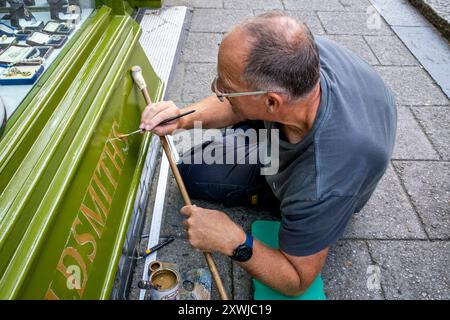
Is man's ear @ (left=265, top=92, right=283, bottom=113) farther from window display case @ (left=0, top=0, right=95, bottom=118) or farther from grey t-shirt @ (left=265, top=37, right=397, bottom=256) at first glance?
window display case @ (left=0, top=0, right=95, bottom=118)

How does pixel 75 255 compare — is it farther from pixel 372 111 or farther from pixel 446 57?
pixel 446 57

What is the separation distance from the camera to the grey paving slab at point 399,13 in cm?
511

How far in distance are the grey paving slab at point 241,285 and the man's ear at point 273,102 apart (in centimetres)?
115

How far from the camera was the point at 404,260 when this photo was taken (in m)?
2.34

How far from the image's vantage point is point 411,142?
3230 mm

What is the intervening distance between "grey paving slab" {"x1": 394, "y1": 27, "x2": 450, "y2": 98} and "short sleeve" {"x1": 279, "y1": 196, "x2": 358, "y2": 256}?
2.94m

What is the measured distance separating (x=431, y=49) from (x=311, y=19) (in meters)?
1.56

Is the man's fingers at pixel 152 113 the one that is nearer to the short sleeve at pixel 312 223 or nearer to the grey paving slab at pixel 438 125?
the short sleeve at pixel 312 223

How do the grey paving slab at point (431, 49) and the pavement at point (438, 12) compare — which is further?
the pavement at point (438, 12)

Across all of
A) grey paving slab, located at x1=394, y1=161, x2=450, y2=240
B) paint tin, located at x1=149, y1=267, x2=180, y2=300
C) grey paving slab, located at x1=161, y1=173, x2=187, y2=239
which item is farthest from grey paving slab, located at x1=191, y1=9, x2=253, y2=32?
paint tin, located at x1=149, y1=267, x2=180, y2=300

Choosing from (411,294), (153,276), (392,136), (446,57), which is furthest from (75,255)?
(446,57)

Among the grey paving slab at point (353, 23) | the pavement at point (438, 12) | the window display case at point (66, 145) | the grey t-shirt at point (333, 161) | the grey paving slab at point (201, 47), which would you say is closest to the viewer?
the window display case at point (66, 145)

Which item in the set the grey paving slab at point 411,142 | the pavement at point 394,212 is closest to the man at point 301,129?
the pavement at point 394,212

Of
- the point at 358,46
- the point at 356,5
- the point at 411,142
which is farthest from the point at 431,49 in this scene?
the point at 411,142
